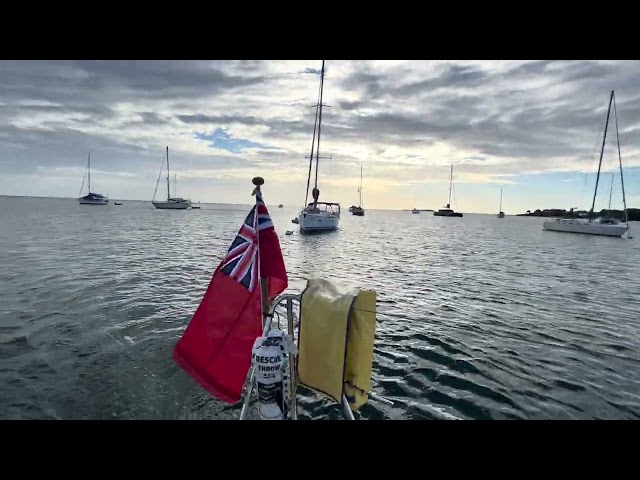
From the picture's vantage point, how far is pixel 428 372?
7.40m

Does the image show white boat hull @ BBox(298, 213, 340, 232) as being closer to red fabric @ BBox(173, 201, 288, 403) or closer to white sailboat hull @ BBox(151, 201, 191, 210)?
red fabric @ BBox(173, 201, 288, 403)

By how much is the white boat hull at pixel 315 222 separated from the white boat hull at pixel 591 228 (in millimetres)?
44535

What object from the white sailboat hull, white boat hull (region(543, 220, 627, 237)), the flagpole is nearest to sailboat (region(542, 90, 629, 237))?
white boat hull (region(543, 220, 627, 237))

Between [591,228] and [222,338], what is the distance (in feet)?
234

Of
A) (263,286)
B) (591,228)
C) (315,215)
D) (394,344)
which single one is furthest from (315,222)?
(591,228)

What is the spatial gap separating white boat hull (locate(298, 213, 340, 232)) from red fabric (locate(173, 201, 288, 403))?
131 feet

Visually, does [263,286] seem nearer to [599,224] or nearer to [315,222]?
[315,222]

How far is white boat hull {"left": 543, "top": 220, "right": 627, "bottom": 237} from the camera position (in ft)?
178

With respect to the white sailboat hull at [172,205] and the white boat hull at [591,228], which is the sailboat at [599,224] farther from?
the white sailboat hull at [172,205]
